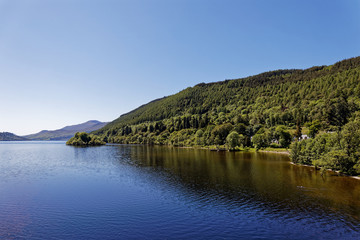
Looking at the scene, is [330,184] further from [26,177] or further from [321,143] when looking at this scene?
[26,177]

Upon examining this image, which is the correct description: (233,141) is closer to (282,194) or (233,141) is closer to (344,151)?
(344,151)

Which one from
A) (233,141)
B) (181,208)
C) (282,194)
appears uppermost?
(233,141)

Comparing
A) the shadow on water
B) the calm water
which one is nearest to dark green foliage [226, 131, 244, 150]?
the shadow on water

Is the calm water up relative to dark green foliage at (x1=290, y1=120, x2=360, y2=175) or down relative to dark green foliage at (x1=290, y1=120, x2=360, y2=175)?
down

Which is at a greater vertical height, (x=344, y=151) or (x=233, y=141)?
(x=233, y=141)

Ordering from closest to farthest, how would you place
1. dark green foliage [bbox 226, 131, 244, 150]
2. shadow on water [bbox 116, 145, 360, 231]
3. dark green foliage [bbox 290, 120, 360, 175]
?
1. shadow on water [bbox 116, 145, 360, 231]
2. dark green foliage [bbox 290, 120, 360, 175]
3. dark green foliage [bbox 226, 131, 244, 150]

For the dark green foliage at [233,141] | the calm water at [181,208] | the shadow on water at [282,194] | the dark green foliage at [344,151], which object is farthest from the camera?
the dark green foliage at [233,141]

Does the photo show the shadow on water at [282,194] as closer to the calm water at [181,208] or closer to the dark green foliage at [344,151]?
the calm water at [181,208]

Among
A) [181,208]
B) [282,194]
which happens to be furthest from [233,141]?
[181,208]

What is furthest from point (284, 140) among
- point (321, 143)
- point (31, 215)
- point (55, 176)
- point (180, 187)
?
point (31, 215)

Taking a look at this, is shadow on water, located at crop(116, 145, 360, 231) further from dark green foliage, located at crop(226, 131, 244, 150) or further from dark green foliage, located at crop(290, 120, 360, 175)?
dark green foliage, located at crop(226, 131, 244, 150)

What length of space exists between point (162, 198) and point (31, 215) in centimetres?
2046

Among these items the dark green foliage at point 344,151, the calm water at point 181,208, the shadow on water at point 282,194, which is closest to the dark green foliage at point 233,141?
the dark green foliage at point 344,151

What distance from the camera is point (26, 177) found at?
5753cm
